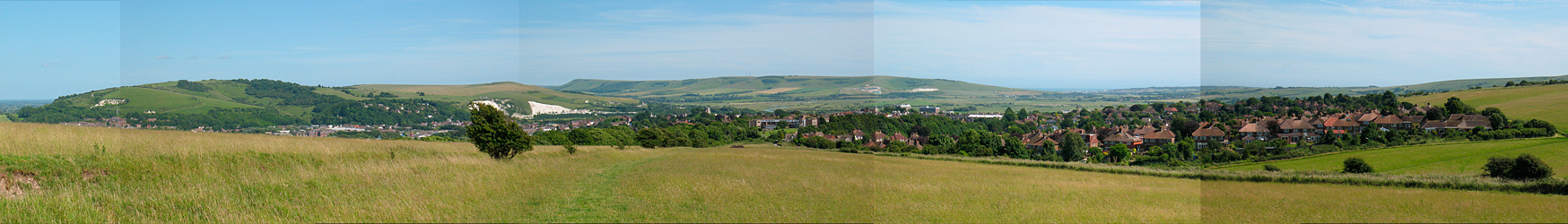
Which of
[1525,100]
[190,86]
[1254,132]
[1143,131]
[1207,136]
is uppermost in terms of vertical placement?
[190,86]

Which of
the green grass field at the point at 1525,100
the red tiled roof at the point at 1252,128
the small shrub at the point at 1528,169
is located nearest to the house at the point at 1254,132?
the red tiled roof at the point at 1252,128

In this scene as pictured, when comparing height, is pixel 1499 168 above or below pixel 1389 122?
below

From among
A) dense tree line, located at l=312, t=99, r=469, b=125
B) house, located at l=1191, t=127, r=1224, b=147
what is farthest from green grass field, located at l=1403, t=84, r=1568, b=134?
dense tree line, located at l=312, t=99, r=469, b=125

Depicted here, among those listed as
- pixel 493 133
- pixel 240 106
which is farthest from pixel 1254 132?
pixel 240 106

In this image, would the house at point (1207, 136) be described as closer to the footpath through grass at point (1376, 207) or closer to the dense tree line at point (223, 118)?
the footpath through grass at point (1376, 207)

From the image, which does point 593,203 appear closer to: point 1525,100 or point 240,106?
point 1525,100

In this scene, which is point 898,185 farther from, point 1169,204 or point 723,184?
point 1169,204

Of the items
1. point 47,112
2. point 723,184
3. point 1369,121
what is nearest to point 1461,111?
point 1369,121
